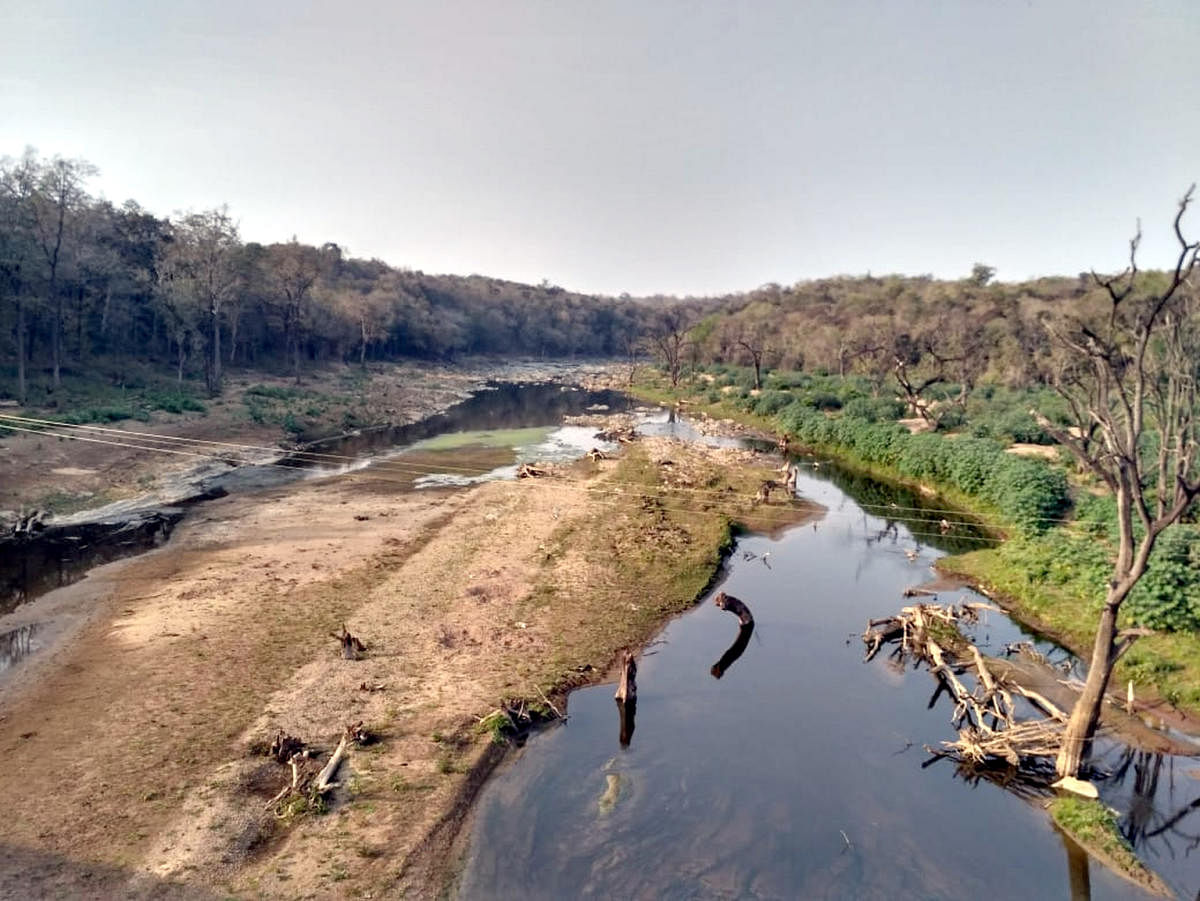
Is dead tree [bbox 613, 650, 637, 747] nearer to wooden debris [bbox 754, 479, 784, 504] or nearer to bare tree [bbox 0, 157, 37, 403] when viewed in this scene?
wooden debris [bbox 754, 479, 784, 504]

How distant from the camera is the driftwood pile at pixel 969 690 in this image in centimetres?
1275

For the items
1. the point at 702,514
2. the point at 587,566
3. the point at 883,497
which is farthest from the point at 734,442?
the point at 587,566

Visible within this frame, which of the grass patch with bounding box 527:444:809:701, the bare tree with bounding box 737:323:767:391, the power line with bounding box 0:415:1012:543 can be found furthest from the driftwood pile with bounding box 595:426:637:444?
the bare tree with bounding box 737:323:767:391

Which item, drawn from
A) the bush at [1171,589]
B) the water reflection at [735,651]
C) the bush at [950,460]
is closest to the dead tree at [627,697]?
the water reflection at [735,651]

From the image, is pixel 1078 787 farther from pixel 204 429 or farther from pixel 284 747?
pixel 204 429

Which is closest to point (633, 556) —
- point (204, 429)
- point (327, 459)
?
point (327, 459)

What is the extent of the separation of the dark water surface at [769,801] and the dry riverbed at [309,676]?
1112 mm

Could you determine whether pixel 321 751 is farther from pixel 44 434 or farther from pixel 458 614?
pixel 44 434

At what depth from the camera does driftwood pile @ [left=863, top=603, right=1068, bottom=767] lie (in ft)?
41.8

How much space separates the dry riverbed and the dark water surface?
111 cm

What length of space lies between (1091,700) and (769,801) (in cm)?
539

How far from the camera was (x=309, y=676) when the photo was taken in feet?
48.9

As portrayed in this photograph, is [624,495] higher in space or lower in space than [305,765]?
higher

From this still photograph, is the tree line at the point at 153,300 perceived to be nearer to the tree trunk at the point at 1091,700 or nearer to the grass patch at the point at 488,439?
the grass patch at the point at 488,439
